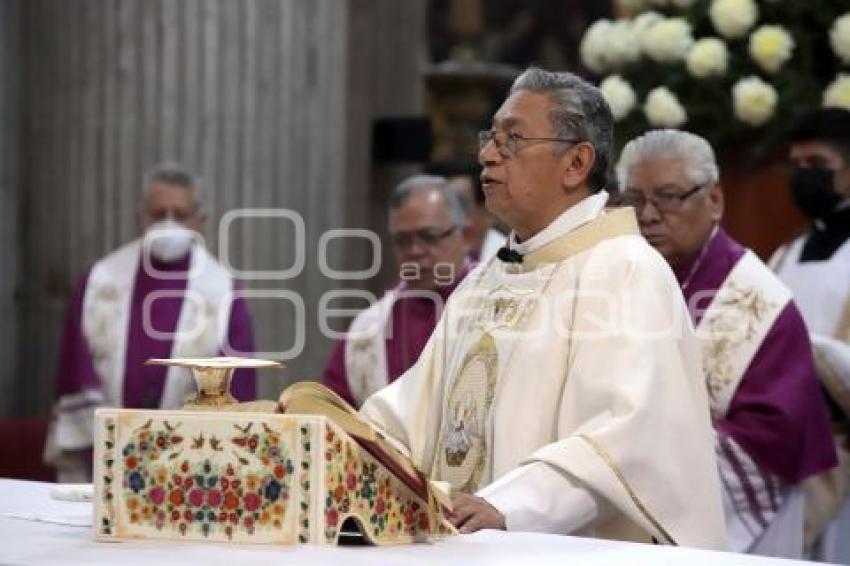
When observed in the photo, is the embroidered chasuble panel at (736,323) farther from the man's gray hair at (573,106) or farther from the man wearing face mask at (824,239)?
the man's gray hair at (573,106)

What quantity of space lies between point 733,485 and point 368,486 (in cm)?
214

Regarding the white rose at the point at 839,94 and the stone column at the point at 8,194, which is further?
the stone column at the point at 8,194

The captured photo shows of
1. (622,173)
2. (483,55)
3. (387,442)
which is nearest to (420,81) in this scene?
(483,55)

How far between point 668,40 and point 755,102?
A: 39 centimetres

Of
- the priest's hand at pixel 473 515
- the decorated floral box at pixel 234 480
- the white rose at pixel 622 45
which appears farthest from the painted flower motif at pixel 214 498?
the white rose at pixel 622 45

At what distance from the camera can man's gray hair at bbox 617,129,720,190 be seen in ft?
17.5

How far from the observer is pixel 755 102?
21.4 feet

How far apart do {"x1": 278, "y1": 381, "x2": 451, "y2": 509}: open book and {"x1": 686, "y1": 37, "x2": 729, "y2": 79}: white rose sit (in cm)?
358

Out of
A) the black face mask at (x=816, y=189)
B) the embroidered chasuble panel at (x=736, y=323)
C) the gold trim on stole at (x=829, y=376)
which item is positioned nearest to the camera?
the embroidered chasuble panel at (x=736, y=323)

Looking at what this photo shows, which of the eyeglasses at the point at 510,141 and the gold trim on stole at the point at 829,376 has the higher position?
the eyeglasses at the point at 510,141

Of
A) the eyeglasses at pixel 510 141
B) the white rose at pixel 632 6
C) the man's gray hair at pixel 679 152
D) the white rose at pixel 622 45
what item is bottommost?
the eyeglasses at pixel 510 141

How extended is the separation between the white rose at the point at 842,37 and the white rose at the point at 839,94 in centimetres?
7

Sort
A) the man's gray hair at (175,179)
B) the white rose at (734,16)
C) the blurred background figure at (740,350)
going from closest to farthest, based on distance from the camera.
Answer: the blurred background figure at (740,350) → the white rose at (734,16) → the man's gray hair at (175,179)

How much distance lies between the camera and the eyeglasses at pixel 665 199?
5.33 metres
